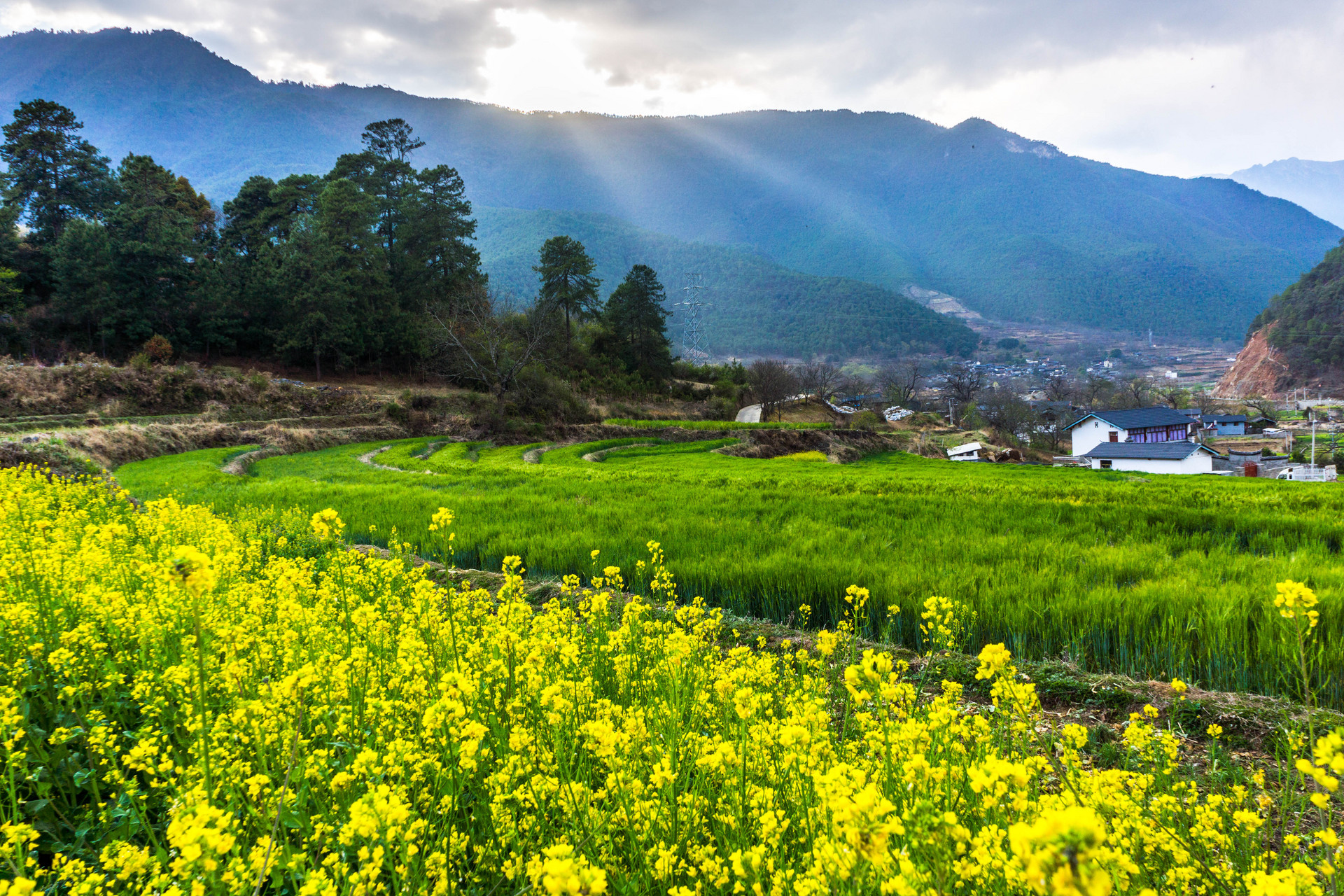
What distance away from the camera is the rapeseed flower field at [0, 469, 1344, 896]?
1580 mm

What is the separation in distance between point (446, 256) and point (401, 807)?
2301 inches

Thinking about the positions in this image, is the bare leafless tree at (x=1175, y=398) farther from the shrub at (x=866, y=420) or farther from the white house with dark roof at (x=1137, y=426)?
the shrub at (x=866, y=420)

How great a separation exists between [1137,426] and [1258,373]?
210 ft

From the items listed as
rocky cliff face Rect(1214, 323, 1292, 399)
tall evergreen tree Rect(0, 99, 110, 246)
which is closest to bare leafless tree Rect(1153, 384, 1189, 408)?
rocky cliff face Rect(1214, 323, 1292, 399)

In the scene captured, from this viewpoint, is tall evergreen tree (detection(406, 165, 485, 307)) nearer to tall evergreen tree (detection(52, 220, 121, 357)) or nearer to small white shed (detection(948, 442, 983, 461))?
tall evergreen tree (detection(52, 220, 121, 357))

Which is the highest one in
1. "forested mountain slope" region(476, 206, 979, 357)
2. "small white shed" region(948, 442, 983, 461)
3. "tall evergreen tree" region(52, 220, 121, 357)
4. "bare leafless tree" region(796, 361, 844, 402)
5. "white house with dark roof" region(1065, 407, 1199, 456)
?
"forested mountain slope" region(476, 206, 979, 357)

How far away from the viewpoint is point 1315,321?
85.6 metres

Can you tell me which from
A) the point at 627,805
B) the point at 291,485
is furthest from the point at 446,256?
the point at 627,805

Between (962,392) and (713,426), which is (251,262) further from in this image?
(962,392)

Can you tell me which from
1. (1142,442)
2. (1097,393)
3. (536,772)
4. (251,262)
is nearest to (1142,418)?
(1142,442)

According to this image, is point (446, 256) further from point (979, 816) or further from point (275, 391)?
point (979, 816)

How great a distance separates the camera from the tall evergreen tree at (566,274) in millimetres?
56094

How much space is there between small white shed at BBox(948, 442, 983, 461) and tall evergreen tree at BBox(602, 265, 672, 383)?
2926 centimetres

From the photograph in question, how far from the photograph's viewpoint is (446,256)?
53281mm
